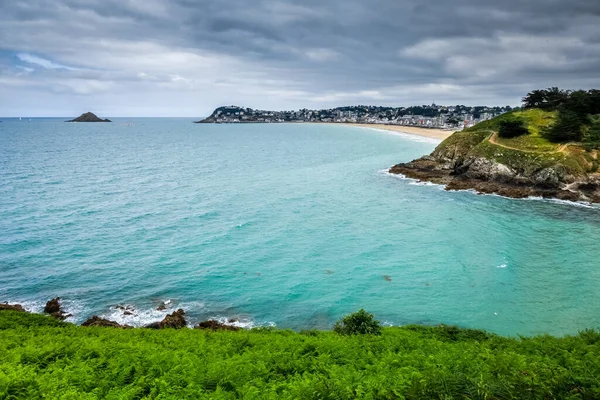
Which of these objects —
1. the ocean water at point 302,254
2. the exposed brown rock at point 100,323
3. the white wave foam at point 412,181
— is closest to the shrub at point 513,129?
the white wave foam at point 412,181

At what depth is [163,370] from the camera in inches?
539

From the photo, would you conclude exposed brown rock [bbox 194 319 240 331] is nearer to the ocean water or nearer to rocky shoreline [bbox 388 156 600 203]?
the ocean water

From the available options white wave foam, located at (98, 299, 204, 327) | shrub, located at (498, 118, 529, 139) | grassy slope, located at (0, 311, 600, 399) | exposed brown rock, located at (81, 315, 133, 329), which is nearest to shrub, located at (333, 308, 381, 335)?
grassy slope, located at (0, 311, 600, 399)

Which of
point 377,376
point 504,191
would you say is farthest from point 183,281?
point 504,191

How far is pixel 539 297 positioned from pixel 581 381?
23.6 meters

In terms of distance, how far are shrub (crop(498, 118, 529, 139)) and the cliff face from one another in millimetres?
1956

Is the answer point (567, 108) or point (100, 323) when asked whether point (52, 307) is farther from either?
point (567, 108)

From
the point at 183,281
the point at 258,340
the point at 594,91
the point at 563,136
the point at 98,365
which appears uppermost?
the point at 594,91

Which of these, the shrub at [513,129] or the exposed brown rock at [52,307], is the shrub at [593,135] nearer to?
the shrub at [513,129]

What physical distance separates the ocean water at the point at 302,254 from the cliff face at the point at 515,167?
6872 millimetres

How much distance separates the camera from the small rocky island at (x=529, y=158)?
218 feet

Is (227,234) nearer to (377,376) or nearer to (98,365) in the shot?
(98,365)

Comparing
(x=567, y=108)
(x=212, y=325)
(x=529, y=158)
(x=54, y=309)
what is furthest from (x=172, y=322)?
(x=567, y=108)

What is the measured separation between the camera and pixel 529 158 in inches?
2820
